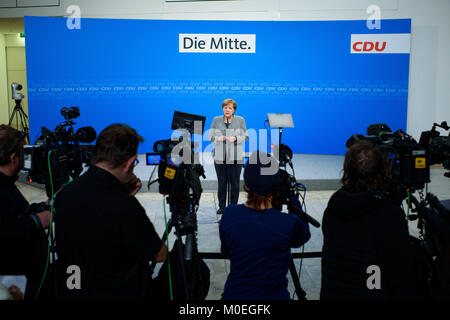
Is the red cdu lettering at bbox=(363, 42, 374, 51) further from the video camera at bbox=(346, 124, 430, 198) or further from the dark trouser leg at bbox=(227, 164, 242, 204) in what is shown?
the video camera at bbox=(346, 124, 430, 198)

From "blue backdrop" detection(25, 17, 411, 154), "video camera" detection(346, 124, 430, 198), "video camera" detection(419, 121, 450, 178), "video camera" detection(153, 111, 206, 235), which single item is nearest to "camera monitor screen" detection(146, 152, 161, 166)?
"video camera" detection(153, 111, 206, 235)

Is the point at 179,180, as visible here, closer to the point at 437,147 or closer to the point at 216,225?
the point at 437,147

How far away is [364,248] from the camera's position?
1417 mm

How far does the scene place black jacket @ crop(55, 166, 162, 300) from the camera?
4.14ft

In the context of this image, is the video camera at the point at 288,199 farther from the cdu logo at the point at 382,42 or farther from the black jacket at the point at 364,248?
the cdu logo at the point at 382,42

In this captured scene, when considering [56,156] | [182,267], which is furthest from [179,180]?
[56,156]

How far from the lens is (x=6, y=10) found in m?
7.12

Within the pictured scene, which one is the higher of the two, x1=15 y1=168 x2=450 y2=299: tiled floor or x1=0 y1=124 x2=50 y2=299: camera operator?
x1=0 y1=124 x2=50 y2=299: camera operator

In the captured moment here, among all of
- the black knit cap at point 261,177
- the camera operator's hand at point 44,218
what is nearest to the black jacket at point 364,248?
the black knit cap at point 261,177

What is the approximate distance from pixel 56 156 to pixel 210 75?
5.02m

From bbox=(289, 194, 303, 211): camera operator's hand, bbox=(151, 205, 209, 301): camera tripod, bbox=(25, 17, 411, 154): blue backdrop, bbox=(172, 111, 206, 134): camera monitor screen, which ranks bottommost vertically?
bbox=(151, 205, 209, 301): camera tripod

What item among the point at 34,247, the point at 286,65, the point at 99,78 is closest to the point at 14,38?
the point at 99,78

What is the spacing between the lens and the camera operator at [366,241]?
4.46 ft
